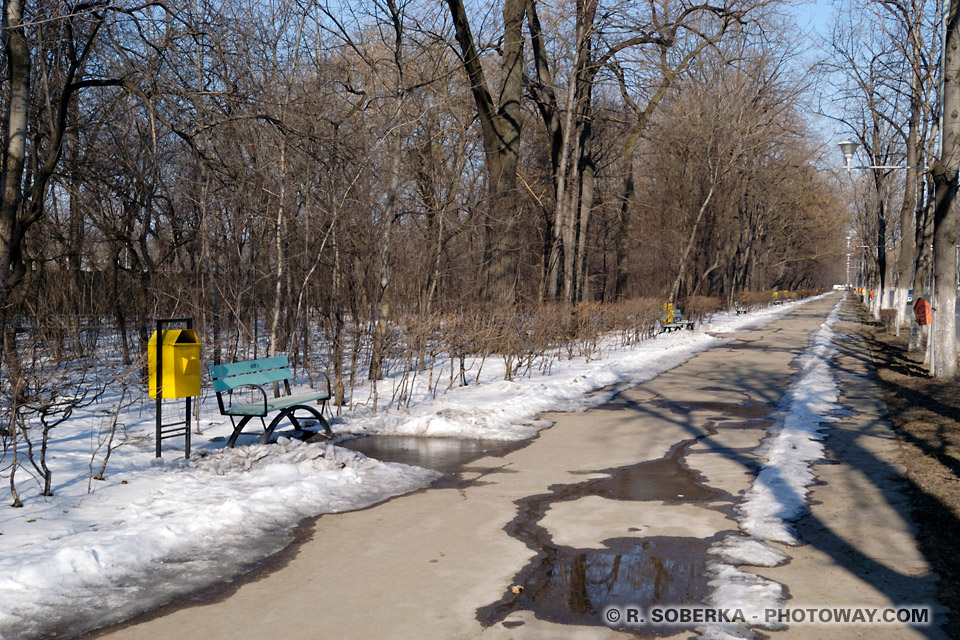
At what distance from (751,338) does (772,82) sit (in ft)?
63.3

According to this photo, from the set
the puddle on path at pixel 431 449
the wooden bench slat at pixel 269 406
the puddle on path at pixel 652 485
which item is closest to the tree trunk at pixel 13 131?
the wooden bench slat at pixel 269 406

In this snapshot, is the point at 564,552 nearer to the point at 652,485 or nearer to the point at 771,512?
the point at 771,512

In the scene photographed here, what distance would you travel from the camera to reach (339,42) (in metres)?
14.9

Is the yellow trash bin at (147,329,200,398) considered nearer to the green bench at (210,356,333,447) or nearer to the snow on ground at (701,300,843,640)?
the green bench at (210,356,333,447)

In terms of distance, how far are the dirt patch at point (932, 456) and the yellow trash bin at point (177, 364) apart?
20.7 ft

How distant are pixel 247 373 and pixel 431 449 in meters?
2.20

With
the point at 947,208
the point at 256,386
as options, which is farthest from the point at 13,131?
the point at 947,208

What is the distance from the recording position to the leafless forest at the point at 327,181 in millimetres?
10836

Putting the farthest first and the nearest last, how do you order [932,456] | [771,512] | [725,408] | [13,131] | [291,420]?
[725,408], [13,131], [291,420], [932,456], [771,512]

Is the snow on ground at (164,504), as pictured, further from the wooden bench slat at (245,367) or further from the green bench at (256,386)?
the wooden bench slat at (245,367)

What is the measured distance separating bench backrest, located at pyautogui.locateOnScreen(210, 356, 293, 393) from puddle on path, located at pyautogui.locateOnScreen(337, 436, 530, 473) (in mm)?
1127

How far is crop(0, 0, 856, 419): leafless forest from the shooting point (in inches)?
427

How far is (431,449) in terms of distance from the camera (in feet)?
29.7

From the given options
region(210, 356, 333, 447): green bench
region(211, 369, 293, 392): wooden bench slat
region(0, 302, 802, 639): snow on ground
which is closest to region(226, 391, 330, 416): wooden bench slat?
region(210, 356, 333, 447): green bench
